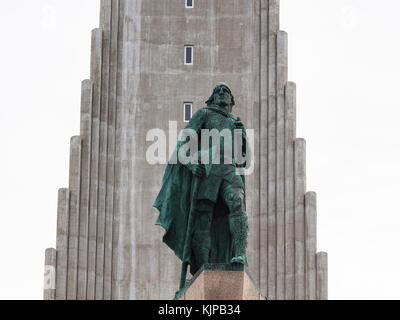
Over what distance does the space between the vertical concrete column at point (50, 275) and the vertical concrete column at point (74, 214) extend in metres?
0.49

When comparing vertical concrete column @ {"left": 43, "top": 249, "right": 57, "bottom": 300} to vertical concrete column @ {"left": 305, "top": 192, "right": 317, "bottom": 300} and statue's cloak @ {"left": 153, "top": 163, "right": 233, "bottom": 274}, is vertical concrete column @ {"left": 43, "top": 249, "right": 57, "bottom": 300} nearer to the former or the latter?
vertical concrete column @ {"left": 305, "top": 192, "right": 317, "bottom": 300}

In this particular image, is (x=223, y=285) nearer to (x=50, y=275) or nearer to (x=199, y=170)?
(x=199, y=170)

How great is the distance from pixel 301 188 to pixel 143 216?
16.7 feet

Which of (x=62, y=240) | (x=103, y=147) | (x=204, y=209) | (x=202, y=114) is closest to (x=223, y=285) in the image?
(x=204, y=209)

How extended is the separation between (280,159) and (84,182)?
247 inches

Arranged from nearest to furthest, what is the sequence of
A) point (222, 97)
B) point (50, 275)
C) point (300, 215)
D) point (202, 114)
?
point (202, 114) < point (222, 97) < point (50, 275) < point (300, 215)

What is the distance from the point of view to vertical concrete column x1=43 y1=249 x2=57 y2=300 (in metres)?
43.5

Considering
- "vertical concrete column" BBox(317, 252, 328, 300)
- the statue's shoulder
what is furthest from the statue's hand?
"vertical concrete column" BBox(317, 252, 328, 300)

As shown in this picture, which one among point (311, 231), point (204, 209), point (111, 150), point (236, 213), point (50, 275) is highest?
point (111, 150)

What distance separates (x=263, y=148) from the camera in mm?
46031

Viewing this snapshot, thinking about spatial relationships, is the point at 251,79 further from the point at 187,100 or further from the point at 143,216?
→ the point at 143,216

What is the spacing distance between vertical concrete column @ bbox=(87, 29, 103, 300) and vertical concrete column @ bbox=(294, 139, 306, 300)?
6.32 meters
